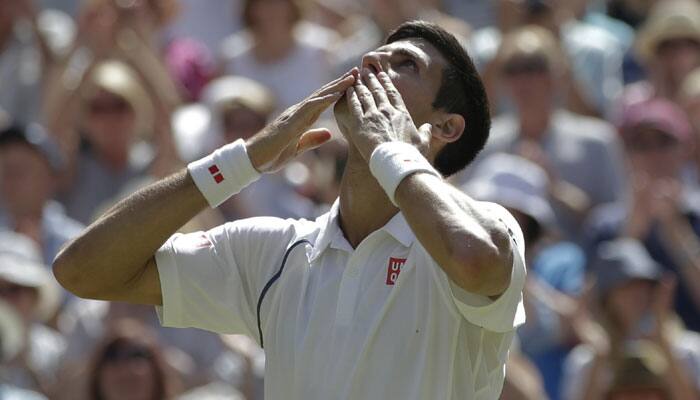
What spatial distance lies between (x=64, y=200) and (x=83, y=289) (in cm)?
505

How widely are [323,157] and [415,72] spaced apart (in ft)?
17.3

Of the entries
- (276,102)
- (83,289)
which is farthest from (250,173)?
(276,102)

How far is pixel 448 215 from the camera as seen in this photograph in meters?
3.99

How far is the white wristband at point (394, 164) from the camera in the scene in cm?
407

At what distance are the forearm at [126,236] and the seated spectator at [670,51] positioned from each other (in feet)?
19.9

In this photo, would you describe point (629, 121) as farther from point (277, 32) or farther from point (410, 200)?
point (410, 200)

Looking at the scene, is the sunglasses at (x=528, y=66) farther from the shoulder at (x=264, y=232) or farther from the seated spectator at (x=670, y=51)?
the shoulder at (x=264, y=232)

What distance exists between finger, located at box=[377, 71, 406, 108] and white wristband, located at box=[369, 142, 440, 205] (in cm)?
18

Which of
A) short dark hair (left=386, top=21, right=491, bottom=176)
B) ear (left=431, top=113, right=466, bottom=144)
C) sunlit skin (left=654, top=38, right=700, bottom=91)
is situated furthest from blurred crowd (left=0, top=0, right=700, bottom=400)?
ear (left=431, top=113, right=466, bottom=144)

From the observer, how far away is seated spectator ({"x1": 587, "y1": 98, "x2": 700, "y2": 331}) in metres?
8.43

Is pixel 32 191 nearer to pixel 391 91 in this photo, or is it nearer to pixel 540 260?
pixel 540 260

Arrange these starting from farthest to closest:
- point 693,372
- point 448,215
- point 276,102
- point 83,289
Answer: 1. point 276,102
2. point 693,372
3. point 83,289
4. point 448,215

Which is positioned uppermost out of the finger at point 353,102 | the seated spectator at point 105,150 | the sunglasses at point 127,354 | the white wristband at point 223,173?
the finger at point 353,102

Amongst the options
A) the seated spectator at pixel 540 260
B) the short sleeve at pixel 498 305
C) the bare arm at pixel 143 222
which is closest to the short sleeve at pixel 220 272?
the bare arm at pixel 143 222
